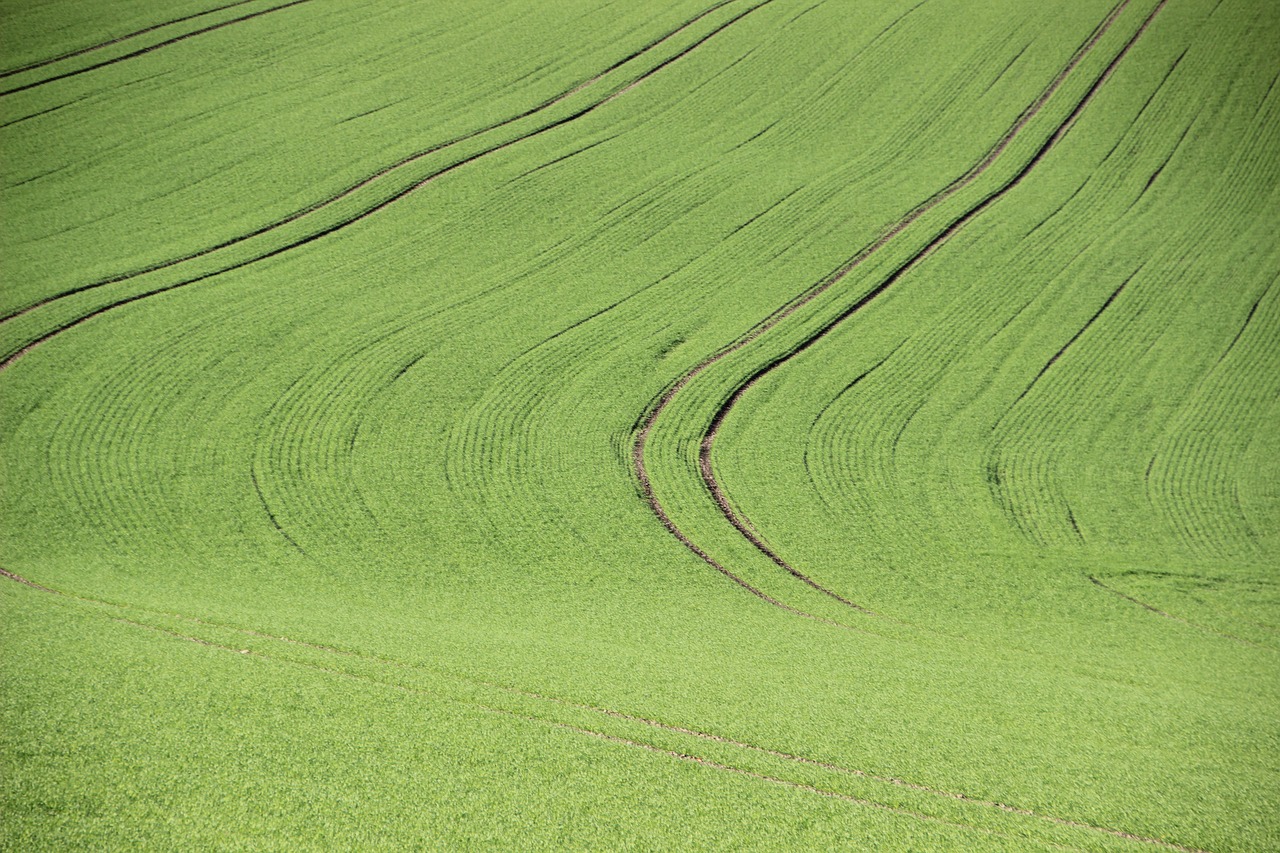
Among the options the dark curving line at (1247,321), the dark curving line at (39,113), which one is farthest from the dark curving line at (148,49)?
the dark curving line at (1247,321)

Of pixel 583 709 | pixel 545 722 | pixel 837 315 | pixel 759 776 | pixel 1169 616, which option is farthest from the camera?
pixel 837 315

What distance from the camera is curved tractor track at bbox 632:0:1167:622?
1780cm

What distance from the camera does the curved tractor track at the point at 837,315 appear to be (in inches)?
701

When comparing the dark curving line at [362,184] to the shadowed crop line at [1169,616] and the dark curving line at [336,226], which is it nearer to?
the dark curving line at [336,226]

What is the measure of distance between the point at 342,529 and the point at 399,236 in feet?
45.5

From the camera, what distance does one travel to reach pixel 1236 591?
1770 centimetres

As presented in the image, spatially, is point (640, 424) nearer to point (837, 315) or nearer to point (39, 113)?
point (837, 315)

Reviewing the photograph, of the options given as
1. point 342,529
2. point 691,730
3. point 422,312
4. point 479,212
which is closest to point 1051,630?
point 691,730

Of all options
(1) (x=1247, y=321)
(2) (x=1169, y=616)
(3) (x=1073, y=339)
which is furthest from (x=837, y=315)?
(1) (x=1247, y=321)

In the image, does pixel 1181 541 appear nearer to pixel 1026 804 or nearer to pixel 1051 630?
pixel 1051 630

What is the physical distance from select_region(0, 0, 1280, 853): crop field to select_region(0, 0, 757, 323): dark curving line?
0.58 ft

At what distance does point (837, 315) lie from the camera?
26.2 metres

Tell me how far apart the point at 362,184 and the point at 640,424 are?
630 inches

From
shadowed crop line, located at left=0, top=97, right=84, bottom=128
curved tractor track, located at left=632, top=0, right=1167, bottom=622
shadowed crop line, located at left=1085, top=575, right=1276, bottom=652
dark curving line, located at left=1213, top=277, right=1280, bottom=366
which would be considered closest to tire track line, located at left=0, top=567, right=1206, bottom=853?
curved tractor track, located at left=632, top=0, right=1167, bottom=622
